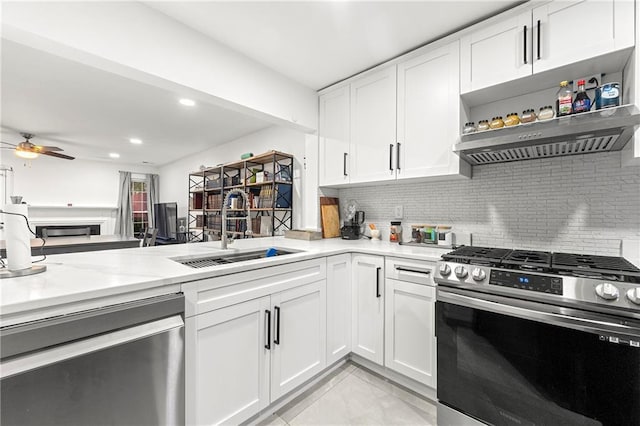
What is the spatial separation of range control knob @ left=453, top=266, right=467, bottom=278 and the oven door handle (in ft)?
0.35

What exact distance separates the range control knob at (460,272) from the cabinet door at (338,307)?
85 cm


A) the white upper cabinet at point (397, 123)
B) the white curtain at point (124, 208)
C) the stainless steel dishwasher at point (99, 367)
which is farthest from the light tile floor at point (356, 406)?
the white curtain at point (124, 208)

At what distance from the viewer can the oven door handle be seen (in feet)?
3.31

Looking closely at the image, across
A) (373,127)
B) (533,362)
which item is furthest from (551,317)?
(373,127)

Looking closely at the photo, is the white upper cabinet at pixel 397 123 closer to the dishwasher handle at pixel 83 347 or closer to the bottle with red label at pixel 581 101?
the bottle with red label at pixel 581 101

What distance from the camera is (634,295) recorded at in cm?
98

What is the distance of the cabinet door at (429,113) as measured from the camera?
6.22 feet

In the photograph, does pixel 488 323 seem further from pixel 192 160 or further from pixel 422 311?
pixel 192 160

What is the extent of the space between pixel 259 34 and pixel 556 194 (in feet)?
7.62

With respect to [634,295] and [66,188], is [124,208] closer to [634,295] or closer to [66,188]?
[66,188]

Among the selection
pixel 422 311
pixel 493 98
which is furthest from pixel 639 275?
pixel 493 98

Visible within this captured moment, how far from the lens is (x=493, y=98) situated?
1906 millimetres

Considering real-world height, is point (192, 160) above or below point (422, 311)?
above

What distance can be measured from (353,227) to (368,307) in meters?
0.84
